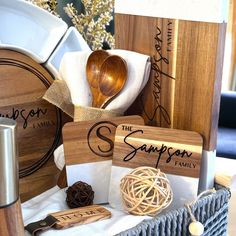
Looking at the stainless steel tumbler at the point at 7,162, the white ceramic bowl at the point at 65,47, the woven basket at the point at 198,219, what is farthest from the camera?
the white ceramic bowl at the point at 65,47

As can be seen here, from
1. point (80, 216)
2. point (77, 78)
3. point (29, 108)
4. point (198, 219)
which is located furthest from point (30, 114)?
point (198, 219)

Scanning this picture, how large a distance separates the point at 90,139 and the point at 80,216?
16cm

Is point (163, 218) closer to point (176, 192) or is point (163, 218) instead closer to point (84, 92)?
point (176, 192)

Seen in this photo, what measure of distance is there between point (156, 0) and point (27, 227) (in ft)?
1.48

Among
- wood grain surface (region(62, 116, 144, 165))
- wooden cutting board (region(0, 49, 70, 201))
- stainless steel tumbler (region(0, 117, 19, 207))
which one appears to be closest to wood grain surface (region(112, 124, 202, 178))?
wood grain surface (region(62, 116, 144, 165))

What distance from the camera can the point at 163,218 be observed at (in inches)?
25.2

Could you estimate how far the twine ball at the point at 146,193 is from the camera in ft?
2.15

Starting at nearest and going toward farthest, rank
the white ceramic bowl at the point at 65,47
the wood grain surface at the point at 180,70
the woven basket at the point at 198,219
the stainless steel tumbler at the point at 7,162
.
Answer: the stainless steel tumbler at the point at 7,162
the woven basket at the point at 198,219
the wood grain surface at the point at 180,70
the white ceramic bowl at the point at 65,47

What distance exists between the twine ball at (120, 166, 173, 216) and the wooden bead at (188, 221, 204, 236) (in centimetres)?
5

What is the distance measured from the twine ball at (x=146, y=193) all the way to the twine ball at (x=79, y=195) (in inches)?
3.5

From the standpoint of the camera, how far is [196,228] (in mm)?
655

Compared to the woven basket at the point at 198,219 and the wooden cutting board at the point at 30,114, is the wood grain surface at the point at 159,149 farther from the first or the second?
the wooden cutting board at the point at 30,114

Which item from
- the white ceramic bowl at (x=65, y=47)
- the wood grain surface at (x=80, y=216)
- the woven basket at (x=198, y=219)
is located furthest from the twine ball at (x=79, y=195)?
the white ceramic bowl at (x=65, y=47)

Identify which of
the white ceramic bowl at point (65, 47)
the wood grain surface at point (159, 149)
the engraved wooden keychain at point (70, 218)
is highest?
the white ceramic bowl at point (65, 47)
